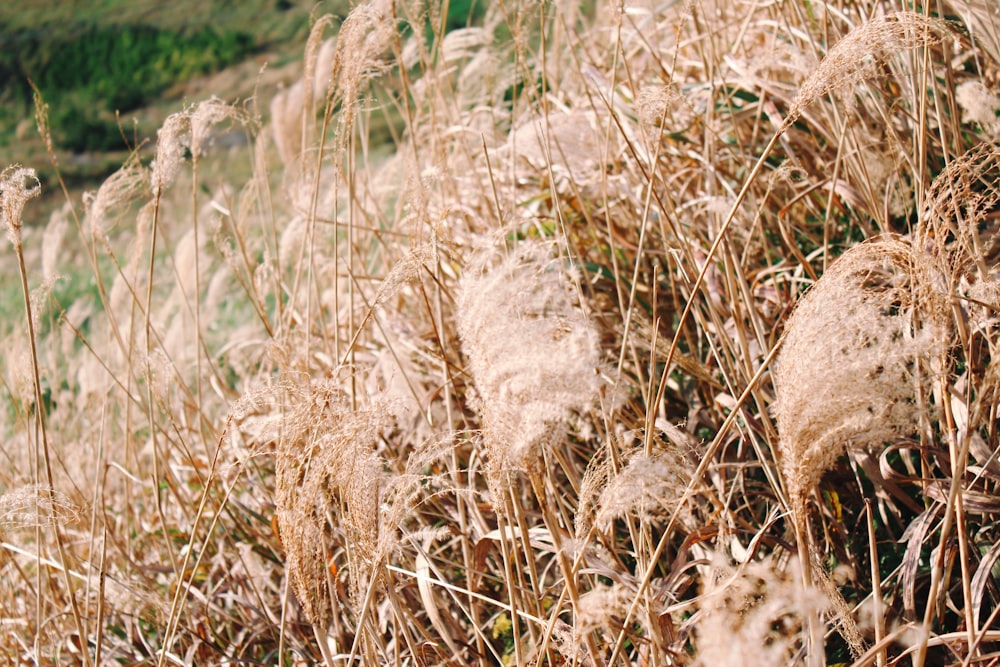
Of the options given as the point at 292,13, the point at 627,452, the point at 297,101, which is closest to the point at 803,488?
the point at 627,452

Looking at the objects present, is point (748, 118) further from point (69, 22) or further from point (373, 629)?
point (69, 22)

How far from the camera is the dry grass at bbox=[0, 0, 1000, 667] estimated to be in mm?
896

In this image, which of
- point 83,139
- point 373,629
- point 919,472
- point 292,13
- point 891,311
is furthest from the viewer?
point 292,13

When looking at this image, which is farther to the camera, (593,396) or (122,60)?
(122,60)

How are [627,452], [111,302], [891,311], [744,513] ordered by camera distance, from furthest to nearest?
1. [111,302]
2. [891,311]
3. [744,513]
4. [627,452]

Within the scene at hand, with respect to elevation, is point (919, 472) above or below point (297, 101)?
below

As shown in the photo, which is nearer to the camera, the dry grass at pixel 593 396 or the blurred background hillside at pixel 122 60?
the dry grass at pixel 593 396

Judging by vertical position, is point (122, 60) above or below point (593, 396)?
above

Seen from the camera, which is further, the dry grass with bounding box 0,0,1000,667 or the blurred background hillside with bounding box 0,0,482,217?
the blurred background hillside with bounding box 0,0,482,217

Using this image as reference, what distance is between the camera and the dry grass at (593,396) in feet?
2.94

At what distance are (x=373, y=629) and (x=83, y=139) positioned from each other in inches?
334

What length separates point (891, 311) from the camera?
173 cm

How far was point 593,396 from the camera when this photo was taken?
0.91 meters

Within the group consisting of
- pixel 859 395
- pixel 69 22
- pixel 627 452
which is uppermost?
pixel 69 22
